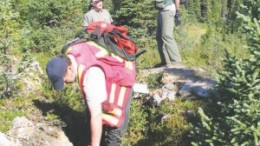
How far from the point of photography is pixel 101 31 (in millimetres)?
5438

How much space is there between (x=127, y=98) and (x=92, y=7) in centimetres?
449

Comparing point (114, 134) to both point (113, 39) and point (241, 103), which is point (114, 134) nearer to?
point (113, 39)

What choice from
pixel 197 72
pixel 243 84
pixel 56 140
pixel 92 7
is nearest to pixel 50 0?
pixel 92 7

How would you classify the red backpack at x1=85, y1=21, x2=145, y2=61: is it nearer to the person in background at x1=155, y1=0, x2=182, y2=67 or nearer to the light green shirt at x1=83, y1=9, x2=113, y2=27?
the person in background at x1=155, y1=0, x2=182, y2=67

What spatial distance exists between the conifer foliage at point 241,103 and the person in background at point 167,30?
4031 millimetres

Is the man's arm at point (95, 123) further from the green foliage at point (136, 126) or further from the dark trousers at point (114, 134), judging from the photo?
the green foliage at point (136, 126)

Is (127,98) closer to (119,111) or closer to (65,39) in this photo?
(119,111)

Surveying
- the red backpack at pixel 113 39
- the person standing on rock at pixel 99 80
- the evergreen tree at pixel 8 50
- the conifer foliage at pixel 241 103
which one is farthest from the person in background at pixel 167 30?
the conifer foliage at pixel 241 103

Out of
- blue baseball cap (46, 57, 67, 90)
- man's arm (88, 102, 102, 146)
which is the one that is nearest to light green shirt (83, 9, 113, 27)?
blue baseball cap (46, 57, 67, 90)

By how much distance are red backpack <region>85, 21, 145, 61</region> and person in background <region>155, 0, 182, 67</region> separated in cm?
345

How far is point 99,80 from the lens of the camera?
4.86 m

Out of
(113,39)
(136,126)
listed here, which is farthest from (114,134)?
(136,126)

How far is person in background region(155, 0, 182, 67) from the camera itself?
352 inches

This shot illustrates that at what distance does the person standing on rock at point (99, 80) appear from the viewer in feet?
15.6
